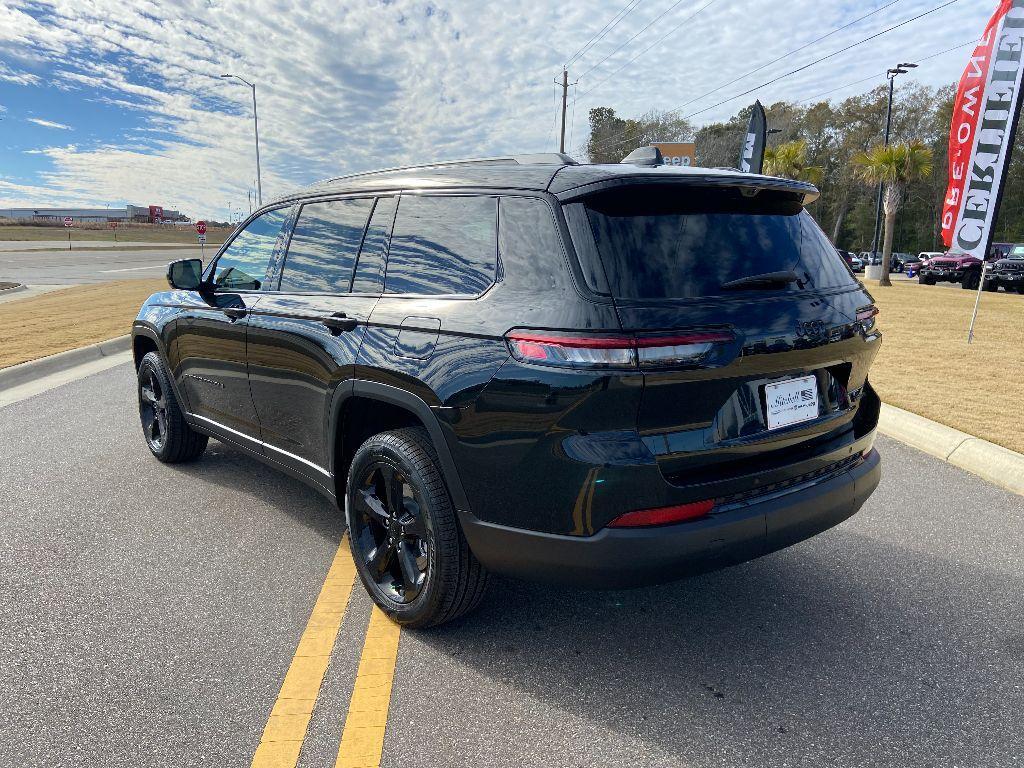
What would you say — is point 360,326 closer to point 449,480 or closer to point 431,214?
point 431,214

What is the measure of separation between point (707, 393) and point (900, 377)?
6424mm

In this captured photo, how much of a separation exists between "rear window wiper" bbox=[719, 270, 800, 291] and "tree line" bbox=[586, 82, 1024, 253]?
5764 centimetres

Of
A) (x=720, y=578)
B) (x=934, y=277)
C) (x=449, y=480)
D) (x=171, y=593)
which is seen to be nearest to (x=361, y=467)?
(x=449, y=480)

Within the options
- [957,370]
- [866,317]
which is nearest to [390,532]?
[866,317]

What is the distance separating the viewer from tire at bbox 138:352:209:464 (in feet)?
15.4

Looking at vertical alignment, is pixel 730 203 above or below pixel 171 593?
above

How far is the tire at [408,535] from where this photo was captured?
2607 mm

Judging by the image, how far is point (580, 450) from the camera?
2.19m

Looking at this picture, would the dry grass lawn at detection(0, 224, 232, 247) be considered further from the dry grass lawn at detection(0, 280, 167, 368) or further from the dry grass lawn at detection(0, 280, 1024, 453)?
the dry grass lawn at detection(0, 280, 1024, 453)

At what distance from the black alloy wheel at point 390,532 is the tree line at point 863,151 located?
5777 cm

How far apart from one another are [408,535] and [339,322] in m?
0.95

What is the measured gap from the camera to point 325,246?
3369 millimetres

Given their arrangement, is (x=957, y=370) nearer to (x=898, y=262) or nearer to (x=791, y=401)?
(x=791, y=401)

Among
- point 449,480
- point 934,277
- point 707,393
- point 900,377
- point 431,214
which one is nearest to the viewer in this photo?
point 707,393
